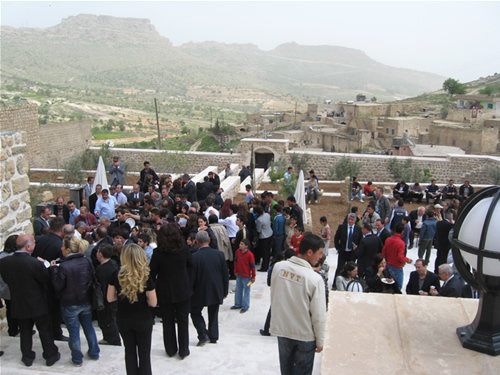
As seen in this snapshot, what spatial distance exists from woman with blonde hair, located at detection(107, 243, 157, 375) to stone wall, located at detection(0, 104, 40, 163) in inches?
763

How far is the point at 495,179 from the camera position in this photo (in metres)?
19.9

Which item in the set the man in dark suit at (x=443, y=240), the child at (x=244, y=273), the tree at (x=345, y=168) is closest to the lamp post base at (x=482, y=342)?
the child at (x=244, y=273)

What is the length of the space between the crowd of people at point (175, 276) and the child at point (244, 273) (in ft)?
0.05

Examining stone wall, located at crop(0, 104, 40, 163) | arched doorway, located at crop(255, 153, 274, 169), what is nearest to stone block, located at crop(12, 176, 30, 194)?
arched doorway, located at crop(255, 153, 274, 169)

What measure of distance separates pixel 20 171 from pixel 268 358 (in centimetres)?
373

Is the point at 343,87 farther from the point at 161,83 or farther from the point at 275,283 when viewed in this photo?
the point at 275,283

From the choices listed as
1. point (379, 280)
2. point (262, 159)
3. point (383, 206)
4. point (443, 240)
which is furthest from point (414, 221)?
point (262, 159)

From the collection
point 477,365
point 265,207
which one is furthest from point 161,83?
point 477,365

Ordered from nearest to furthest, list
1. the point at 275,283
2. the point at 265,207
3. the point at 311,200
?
the point at 275,283
the point at 265,207
the point at 311,200

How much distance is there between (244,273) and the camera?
687cm

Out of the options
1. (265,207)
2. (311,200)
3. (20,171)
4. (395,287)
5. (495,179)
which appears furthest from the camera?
(495,179)

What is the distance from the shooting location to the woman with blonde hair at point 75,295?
4.93 meters

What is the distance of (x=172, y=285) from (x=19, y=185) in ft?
7.97

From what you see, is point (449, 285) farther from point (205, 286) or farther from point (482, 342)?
point (482, 342)
